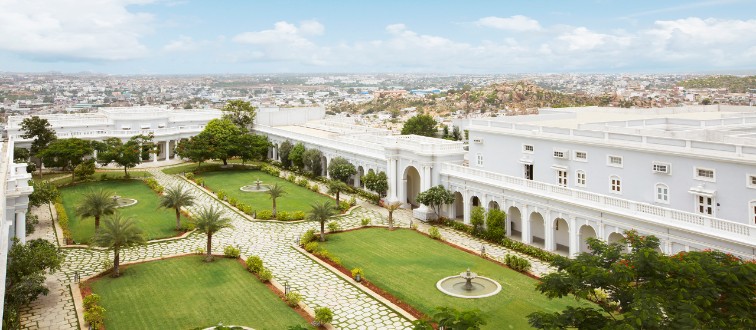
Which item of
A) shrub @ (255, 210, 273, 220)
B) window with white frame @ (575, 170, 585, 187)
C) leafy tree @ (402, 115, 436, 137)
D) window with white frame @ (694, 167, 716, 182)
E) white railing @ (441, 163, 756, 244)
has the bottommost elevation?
shrub @ (255, 210, 273, 220)

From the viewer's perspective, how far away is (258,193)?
45469mm

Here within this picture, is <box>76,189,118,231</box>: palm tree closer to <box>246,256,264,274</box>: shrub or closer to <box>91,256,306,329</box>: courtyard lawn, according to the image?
<box>91,256,306,329</box>: courtyard lawn

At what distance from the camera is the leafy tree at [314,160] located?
52.5 meters

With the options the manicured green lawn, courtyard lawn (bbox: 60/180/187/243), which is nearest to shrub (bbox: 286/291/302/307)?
courtyard lawn (bbox: 60/180/187/243)

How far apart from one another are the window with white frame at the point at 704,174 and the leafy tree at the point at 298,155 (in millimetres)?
35653

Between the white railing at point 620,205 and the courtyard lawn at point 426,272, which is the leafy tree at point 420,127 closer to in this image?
the white railing at point 620,205

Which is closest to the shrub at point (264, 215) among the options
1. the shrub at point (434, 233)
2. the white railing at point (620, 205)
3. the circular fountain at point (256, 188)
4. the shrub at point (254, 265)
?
the circular fountain at point (256, 188)

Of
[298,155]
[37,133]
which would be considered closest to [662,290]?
[298,155]

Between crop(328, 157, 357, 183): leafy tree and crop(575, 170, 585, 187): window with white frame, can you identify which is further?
crop(328, 157, 357, 183): leafy tree

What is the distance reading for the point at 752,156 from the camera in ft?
77.3

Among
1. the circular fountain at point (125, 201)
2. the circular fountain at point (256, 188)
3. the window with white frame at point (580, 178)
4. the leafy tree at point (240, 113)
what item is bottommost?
the circular fountain at point (125, 201)

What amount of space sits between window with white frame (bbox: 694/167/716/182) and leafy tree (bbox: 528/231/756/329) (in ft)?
34.2

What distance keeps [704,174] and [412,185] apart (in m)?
21.6

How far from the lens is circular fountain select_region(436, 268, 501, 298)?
23.5m
